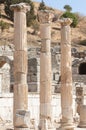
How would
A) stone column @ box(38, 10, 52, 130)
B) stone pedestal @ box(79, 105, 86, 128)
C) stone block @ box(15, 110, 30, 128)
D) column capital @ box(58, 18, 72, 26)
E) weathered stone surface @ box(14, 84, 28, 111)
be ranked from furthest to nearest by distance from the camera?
1. stone pedestal @ box(79, 105, 86, 128)
2. column capital @ box(58, 18, 72, 26)
3. stone column @ box(38, 10, 52, 130)
4. weathered stone surface @ box(14, 84, 28, 111)
5. stone block @ box(15, 110, 30, 128)

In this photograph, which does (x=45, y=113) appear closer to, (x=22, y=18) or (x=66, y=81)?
(x=66, y=81)

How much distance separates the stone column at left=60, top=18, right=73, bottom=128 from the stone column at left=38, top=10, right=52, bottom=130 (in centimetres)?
119

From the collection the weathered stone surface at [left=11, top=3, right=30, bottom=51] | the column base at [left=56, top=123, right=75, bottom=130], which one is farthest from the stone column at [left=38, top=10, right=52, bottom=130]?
the weathered stone surface at [left=11, top=3, right=30, bottom=51]

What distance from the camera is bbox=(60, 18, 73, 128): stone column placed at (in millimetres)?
23164

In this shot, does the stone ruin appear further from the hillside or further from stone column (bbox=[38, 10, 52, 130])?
the hillside

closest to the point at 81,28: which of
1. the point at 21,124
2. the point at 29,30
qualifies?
the point at 29,30

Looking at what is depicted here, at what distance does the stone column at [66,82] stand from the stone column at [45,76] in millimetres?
1191

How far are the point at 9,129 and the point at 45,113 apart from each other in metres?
2.49

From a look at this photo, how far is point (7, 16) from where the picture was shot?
3194 inches

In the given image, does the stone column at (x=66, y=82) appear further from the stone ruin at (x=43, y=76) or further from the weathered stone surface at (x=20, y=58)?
the weathered stone surface at (x=20, y=58)

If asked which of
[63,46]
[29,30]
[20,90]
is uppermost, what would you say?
[29,30]

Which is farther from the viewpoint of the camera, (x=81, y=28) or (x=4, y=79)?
(x=81, y=28)

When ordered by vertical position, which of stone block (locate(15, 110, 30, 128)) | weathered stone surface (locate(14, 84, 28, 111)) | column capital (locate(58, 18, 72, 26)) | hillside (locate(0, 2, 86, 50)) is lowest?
stone block (locate(15, 110, 30, 128))

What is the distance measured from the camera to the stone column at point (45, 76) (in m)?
22.2
